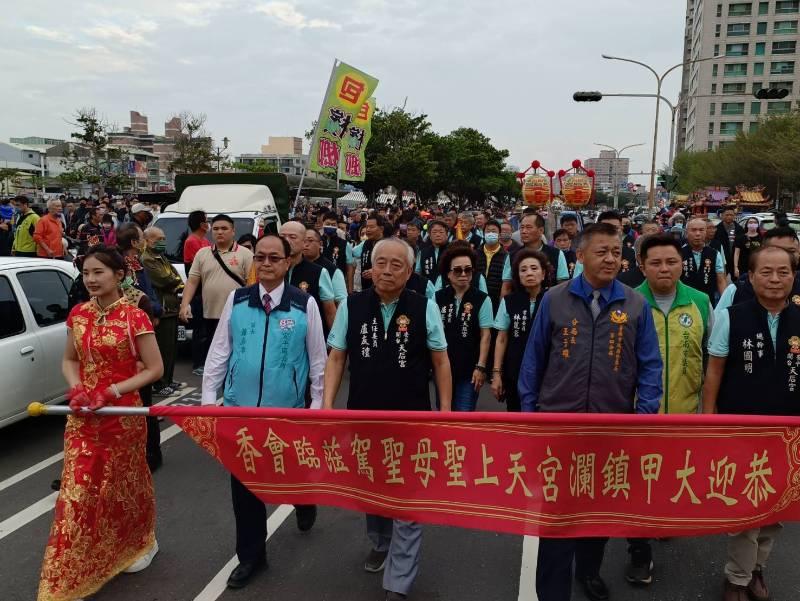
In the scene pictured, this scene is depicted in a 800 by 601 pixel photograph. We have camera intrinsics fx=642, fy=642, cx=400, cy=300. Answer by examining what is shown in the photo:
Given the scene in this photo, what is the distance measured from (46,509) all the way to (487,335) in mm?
3147

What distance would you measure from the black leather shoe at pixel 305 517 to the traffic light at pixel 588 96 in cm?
2163

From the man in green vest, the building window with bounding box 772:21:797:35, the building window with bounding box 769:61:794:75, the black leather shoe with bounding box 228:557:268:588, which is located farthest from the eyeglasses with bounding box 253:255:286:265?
the building window with bounding box 772:21:797:35

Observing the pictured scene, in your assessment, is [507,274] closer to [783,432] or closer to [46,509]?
[783,432]

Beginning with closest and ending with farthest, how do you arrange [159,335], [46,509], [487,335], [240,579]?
1. [240,579]
2. [46,509]
3. [487,335]
4. [159,335]

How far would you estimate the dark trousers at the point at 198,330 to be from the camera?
7234 millimetres

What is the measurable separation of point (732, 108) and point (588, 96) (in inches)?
2968

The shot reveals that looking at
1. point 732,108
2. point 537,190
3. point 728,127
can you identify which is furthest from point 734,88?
point 537,190

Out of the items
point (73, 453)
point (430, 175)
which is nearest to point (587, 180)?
point (73, 453)

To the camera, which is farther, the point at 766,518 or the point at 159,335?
the point at 159,335

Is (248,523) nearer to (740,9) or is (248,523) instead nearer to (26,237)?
(26,237)

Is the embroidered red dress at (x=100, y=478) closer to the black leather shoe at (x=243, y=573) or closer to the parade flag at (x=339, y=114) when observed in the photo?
the black leather shoe at (x=243, y=573)

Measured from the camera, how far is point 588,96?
22578 mm

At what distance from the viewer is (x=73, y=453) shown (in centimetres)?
310

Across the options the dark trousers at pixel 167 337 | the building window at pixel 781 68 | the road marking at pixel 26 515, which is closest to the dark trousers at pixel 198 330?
the dark trousers at pixel 167 337
